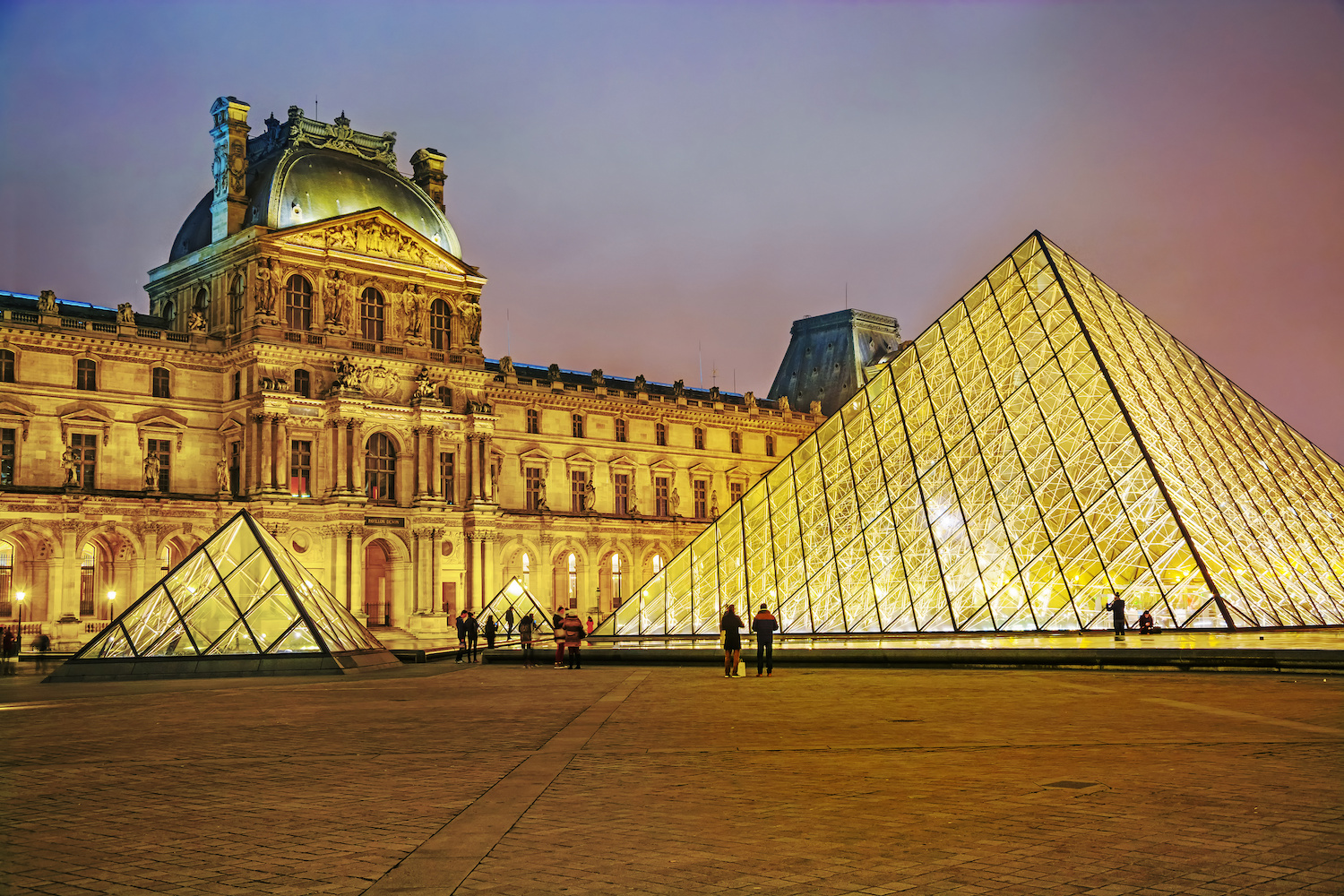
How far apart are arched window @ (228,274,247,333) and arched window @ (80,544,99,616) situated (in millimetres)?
10179

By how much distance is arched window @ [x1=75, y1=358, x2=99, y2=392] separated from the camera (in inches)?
1857

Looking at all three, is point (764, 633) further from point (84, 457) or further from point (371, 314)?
point (371, 314)

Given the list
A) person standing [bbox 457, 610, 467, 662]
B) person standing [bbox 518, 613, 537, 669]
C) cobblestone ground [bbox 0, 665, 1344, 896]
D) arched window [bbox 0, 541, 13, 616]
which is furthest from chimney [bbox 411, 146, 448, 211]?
cobblestone ground [bbox 0, 665, 1344, 896]

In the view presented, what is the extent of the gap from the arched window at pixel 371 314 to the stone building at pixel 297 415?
118mm

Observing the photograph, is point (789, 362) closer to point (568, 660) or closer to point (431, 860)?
point (568, 660)

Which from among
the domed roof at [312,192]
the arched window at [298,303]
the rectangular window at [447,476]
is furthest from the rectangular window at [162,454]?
the rectangular window at [447,476]

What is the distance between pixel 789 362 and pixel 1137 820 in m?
79.5

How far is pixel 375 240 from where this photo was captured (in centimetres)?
5312

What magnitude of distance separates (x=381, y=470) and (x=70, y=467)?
12113mm

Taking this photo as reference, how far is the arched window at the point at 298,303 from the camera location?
5053 cm

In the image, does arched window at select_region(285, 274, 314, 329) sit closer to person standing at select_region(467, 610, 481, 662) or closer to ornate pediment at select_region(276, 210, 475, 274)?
ornate pediment at select_region(276, 210, 475, 274)

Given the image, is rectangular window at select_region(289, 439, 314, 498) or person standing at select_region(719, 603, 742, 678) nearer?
person standing at select_region(719, 603, 742, 678)

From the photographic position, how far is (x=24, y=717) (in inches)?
606

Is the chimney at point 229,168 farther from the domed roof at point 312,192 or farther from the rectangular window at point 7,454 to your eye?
the rectangular window at point 7,454
